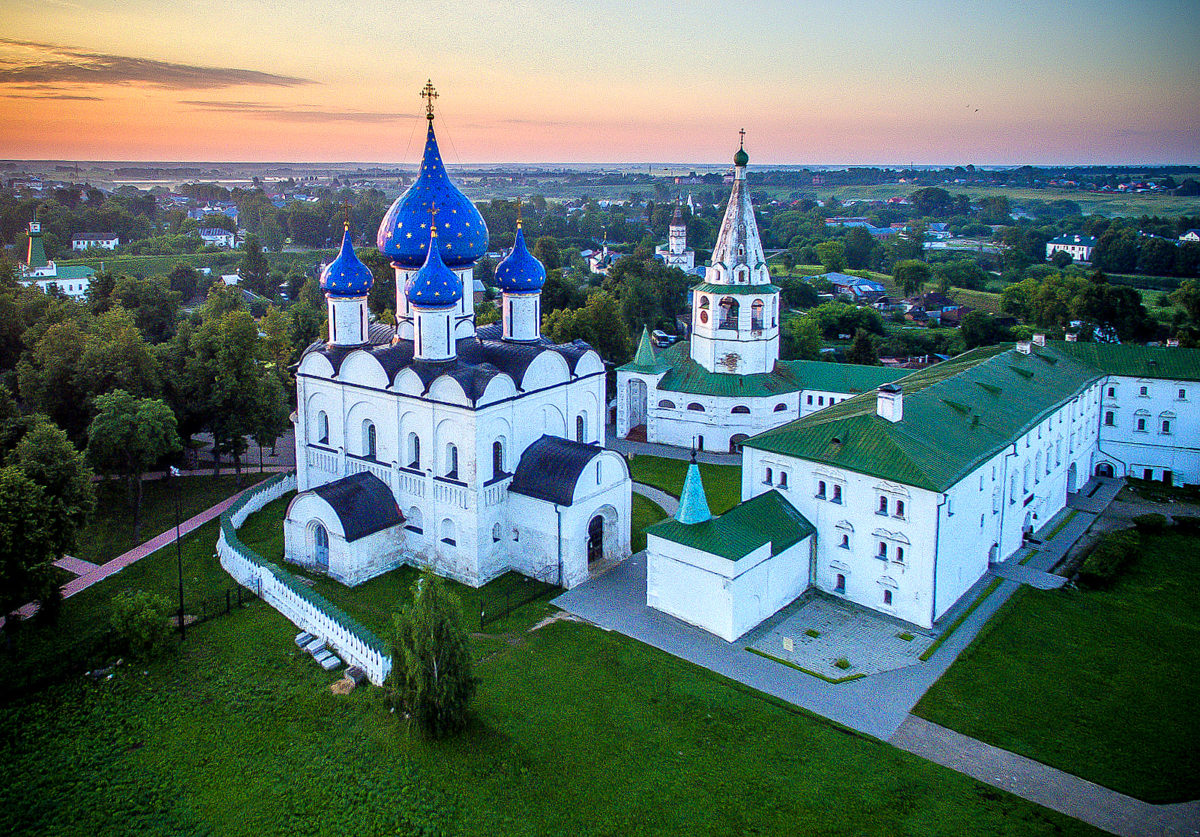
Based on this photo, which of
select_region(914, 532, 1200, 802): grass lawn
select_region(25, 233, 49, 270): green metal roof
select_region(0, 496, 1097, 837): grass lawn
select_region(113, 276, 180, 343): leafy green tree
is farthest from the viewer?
select_region(25, 233, 49, 270): green metal roof

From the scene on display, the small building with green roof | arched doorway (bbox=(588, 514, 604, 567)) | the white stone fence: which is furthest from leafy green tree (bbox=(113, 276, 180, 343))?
the small building with green roof

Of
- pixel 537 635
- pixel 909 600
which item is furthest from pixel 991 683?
pixel 537 635

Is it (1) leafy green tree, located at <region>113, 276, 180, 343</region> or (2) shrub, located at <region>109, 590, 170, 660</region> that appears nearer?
(2) shrub, located at <region>109, 590, 170, 660</region>

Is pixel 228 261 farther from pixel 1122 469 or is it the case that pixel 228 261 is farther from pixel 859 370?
pixel 1122 469

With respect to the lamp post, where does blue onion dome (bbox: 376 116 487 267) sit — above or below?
above

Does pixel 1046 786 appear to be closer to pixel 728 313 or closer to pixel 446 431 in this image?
pixel 446 431

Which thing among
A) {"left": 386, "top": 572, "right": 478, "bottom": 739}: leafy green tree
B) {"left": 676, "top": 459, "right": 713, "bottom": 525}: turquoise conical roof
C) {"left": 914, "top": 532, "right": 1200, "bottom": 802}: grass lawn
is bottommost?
{"left": 914, "top": 532, "right": 1200, "bottom": 802}: grass lawn

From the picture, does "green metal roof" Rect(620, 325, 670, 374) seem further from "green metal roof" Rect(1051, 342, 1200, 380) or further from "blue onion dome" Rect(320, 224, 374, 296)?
"green metal roof" Rect(1051, 342, 1200, 380)
